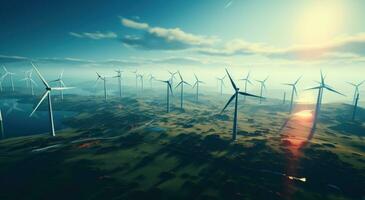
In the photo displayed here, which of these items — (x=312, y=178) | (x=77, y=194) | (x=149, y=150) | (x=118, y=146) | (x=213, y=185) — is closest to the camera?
(x=77, y=194)

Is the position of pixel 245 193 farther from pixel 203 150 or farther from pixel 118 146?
pixel 118 146

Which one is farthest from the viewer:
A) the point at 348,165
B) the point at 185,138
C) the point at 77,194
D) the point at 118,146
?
the point at 185,138

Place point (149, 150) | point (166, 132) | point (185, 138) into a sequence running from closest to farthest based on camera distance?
point (149, 150) < point (185, 138) < point (166, 132)

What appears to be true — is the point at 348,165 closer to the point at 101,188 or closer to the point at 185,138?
the point at 185,138

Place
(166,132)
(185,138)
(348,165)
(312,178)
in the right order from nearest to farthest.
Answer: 1. (312,178)
2. (348,165)
3. (185,138)
4. (166,132)

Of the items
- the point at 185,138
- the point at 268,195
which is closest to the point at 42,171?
the point at 185,138

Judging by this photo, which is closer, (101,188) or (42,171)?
(101,188)

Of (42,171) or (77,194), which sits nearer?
(77,194)

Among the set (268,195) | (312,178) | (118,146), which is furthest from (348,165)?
(118,146)
